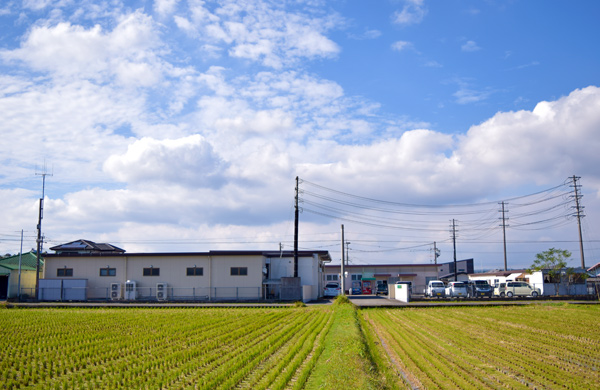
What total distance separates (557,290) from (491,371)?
44754 millimetres

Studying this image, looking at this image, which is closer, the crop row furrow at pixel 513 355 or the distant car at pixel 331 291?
the crop row furrow at pixel 513 355

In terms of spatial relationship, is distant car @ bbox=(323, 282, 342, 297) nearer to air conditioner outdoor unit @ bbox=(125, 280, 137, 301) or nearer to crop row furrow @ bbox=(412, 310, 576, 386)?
air conditioner outdoor unit @ bbox=(125, 280, 137, 301)

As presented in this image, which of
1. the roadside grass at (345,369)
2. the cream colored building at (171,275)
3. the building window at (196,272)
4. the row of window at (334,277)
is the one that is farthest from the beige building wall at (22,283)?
the row of window at (334,277)

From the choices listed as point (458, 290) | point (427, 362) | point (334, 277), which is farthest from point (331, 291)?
point (427, 362)

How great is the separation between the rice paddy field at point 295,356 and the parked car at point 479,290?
2810 centimetres

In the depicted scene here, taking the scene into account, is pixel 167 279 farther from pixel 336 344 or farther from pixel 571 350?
pixel 571 350

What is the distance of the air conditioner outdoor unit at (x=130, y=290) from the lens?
4378cm

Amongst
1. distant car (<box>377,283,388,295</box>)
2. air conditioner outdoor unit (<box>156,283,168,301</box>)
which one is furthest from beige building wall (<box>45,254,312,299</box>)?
distant car (<box>377,283,388,295</box>)

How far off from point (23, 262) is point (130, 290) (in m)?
20.1

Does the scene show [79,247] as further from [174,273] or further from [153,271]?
[174,273]

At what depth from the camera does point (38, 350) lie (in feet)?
48.9

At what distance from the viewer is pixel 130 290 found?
44000 mm

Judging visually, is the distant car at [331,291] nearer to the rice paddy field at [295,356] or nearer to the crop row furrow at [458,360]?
the rice paddy field at [295,356]

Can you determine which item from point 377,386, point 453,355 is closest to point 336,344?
point 453,355
